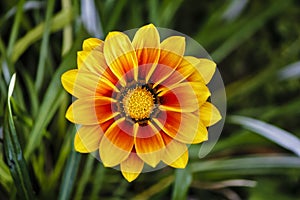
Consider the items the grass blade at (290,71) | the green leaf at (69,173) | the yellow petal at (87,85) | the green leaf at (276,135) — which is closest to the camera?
the yellow petal at (87,85)

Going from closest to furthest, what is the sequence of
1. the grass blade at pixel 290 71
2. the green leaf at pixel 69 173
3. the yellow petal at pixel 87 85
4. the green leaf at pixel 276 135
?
the yellow petal at pixel 87 85
the green leaf at pixel 69 173
the green leaf at pixel 276 135
the grass blade at pixel 290 71

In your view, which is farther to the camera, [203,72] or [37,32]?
[37,32]

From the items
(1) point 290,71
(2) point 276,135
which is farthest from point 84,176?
(1) point 290,71

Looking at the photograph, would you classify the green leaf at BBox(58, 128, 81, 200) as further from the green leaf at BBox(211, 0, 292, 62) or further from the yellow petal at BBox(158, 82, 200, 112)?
the green leaf at BBox(211, 0, 292, 62)

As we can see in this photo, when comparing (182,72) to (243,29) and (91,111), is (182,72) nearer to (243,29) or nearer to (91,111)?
(91,111)

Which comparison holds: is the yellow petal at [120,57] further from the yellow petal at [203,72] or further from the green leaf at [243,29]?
the green leaf at [243,29]

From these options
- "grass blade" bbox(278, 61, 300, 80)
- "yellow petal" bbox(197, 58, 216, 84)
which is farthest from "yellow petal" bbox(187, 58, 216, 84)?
"grass blade" bbox(278, 61, 300, 80)

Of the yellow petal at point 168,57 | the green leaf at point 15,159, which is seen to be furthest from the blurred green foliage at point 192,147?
the yellow petal at point 168,57

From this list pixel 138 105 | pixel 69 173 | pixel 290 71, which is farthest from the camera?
pixel 290 71

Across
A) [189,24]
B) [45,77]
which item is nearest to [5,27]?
[45,77]
